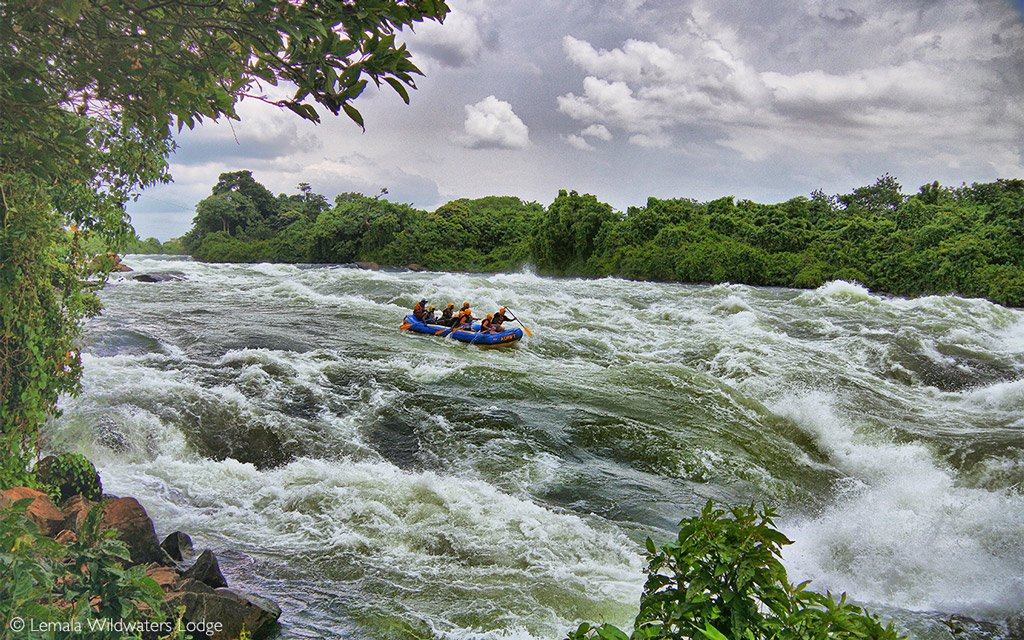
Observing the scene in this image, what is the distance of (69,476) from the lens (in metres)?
4.03

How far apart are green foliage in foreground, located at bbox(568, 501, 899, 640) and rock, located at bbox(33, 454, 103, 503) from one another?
3761 mm

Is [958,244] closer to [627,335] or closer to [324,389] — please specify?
[627,335]

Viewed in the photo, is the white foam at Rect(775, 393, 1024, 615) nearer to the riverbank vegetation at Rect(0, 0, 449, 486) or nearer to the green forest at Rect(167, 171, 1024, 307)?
the riverbank vegetation at Rect(0, 0, 449, 486)

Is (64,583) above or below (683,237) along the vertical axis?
below

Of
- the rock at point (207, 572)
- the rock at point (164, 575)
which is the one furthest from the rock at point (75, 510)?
the rock at point (207, 572)

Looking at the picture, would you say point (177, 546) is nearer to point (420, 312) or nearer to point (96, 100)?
point (96, 100)

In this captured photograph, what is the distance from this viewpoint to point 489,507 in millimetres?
5277

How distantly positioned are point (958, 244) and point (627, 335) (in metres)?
17.6

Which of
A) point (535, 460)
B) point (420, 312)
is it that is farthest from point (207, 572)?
point (420, 312)

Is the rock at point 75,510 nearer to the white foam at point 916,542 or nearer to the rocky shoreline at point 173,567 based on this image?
the rocky shoreline at point 173,567

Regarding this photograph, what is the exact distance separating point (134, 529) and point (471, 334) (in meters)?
8.34

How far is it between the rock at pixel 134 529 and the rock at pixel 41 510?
0.24 m

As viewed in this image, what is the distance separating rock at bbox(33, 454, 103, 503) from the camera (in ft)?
13.0

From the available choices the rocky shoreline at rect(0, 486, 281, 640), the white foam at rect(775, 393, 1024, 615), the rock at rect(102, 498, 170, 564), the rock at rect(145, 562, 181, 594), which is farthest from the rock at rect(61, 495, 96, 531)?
the white foam at rect(775, 393, 1024, 615)
